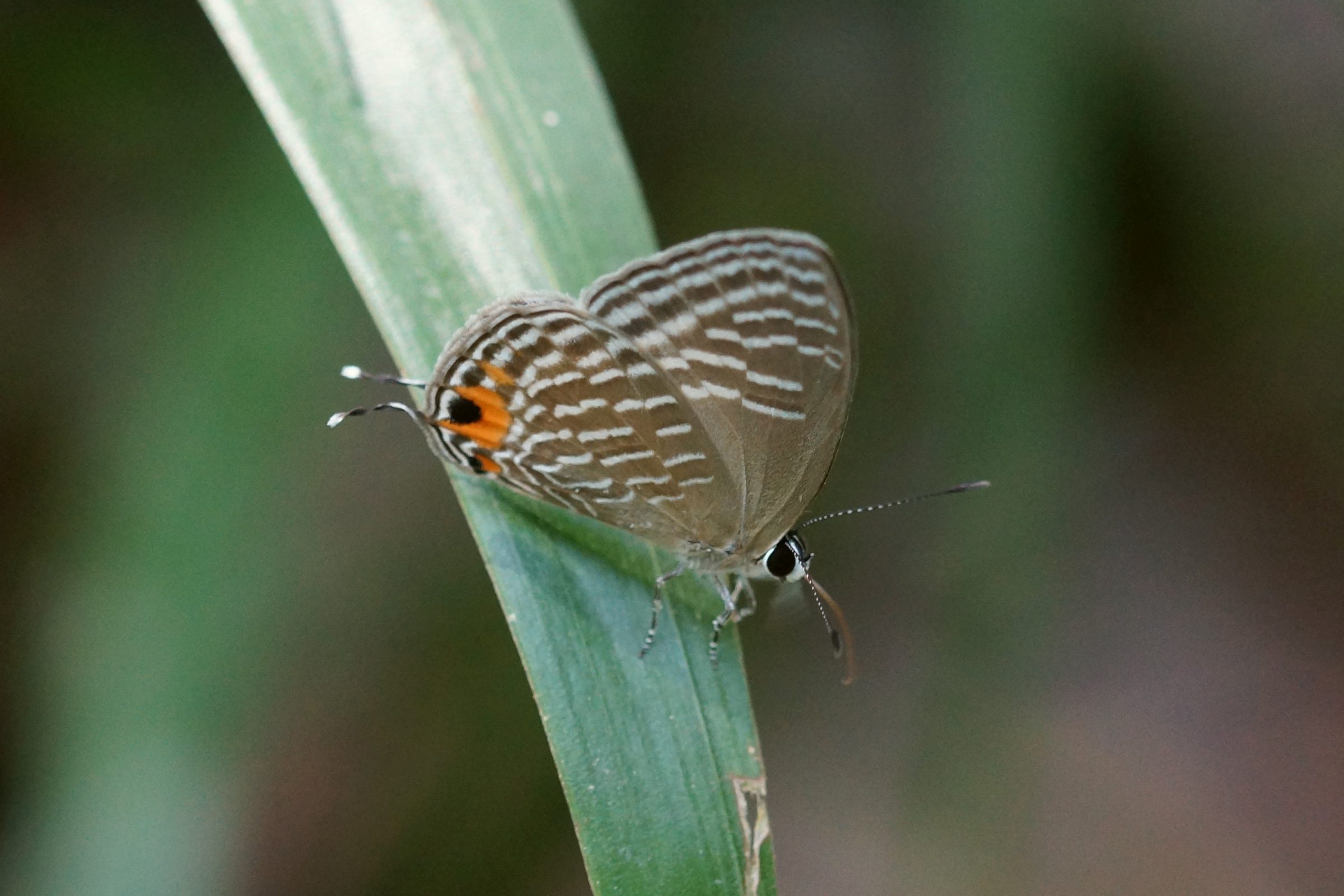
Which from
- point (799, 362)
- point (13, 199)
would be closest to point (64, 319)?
point (13, 199)

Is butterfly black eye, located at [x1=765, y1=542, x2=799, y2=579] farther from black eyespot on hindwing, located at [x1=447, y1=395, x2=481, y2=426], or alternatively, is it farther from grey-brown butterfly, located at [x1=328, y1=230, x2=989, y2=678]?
black eyespot on hindwing, located at [x1=447, y1=395, x2=481, y2=426]

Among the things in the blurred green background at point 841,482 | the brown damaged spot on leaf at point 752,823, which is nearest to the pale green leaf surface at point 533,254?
the brown damaged spot on leaf at point 752,823

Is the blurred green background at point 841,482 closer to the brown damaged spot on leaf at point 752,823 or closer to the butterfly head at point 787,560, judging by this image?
the butterfly head at point 787,560

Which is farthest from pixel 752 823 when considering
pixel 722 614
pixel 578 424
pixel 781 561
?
pixel 578 424

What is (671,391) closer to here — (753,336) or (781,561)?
(753,336)

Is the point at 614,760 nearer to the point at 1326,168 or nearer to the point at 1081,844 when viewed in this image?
the point at 1081,844

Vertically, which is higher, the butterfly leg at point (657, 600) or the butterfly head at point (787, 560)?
the butterfly leg at point (657, 600)

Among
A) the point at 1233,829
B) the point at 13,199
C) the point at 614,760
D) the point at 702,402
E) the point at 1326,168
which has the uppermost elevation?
the point at 13,199
